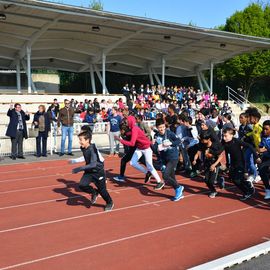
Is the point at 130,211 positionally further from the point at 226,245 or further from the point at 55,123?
the point at 55,123

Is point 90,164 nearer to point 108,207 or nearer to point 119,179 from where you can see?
point 108,207

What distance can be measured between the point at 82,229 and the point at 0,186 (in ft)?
14.1

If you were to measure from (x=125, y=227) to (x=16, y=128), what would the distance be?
8.55 m

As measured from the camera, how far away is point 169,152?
8.45 meters

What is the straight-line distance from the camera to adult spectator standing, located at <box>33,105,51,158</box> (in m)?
14.4

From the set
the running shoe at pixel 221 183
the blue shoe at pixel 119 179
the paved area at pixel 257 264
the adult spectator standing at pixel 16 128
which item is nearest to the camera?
the paved area at pixel 257 264

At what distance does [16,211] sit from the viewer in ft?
25.1

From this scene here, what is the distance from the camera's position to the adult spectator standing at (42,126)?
565 inches

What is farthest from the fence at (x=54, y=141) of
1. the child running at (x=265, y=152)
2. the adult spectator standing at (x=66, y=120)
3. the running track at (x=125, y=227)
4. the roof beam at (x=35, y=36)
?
the roof beam at (x=35, y=36)

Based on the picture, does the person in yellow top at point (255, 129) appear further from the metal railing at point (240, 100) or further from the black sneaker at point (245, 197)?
the metal railing at point (240, 100)

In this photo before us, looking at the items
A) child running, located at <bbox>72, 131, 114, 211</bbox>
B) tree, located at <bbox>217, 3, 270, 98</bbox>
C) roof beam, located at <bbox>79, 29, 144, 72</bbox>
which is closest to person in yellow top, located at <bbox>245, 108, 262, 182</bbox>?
child running, located at <bbox>72, 131, 114, 211</bbox>

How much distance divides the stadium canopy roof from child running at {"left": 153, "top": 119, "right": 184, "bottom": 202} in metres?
15.0

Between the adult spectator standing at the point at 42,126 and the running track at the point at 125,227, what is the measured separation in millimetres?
4689

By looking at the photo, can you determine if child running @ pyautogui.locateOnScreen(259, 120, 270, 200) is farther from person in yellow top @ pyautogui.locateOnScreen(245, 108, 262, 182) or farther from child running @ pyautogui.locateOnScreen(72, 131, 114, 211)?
child running @ pyautogui.locateOnScreen(72, 131, 114, 211)
